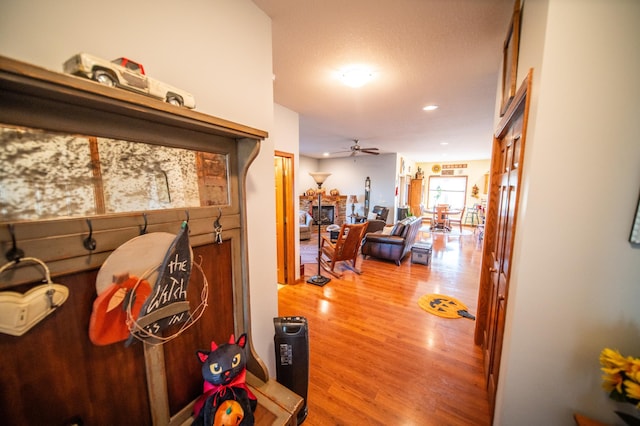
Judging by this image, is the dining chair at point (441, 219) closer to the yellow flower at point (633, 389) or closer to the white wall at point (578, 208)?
the white wall at point (578, 208)

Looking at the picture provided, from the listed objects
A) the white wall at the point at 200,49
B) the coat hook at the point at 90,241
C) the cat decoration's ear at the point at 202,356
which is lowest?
the cat decoration's ear at the point at 202,356

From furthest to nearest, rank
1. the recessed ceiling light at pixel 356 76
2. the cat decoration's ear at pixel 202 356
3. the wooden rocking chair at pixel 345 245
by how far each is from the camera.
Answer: the wooden rocking chair at pixel 345 245 → the recessed ceiling light at pixel 356 76 → the cat decoration's ear at pixel 202 356

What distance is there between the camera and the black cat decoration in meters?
0.85

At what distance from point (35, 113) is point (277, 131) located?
2.64 m

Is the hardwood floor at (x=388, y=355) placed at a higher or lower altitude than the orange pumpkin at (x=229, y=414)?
lower

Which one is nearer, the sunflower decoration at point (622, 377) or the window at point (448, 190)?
the sunflower decoration at point (622, 377)

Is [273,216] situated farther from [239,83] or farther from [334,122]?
[334,122]

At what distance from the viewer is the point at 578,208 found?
895 mm

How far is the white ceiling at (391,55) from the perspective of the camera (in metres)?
1.40

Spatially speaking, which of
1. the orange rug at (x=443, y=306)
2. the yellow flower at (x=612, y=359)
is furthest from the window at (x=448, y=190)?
the yellow flower at (x=612, y=359)

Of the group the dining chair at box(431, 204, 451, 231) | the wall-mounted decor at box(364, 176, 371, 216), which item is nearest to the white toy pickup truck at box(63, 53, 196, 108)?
the wall-mounted decor at box(364, 176, 371, 216)

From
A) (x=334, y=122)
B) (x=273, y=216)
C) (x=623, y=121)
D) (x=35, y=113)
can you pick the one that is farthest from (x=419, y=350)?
(x=334, y=122)

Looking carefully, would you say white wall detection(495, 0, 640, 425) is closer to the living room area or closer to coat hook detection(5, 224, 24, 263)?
the living room area

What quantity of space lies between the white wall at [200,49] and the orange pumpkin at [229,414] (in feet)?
1.82
